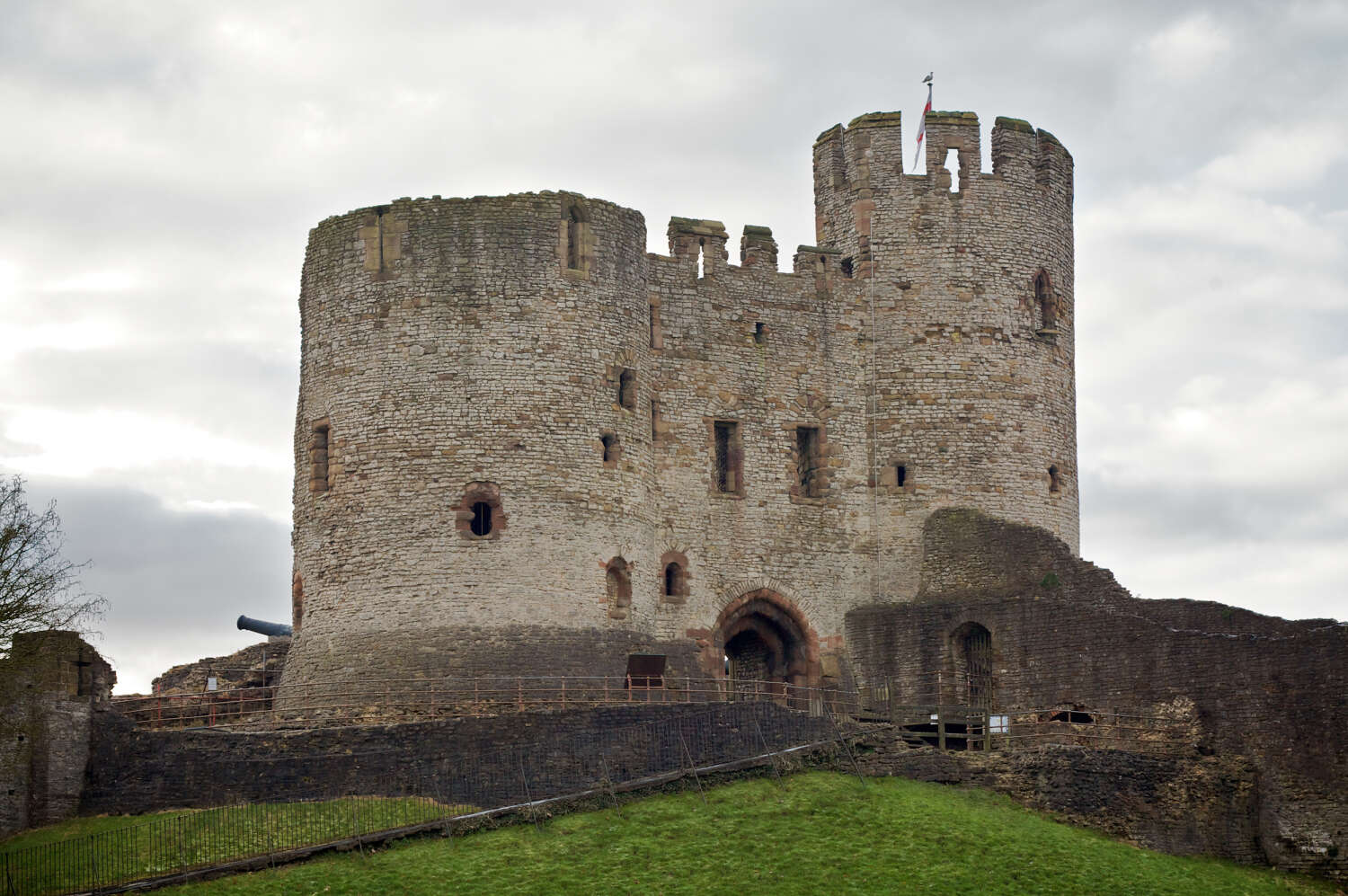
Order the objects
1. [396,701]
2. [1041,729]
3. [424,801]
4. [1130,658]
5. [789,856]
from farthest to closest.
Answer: [1041,729]
[1130,658]
[396,701]
[424,801]
[789,856]

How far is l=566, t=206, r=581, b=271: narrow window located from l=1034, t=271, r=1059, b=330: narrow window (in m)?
11.1

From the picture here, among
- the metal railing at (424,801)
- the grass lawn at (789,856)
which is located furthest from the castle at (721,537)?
the grass lawn at (789,856)

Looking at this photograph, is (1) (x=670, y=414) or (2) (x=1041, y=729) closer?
(2) (x=1041, y=729)

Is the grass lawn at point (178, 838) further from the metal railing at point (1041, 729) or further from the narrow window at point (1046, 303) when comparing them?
the narrow window at point (1046, 303)

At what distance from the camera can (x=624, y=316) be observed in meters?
42.4

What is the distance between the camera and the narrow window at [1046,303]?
4731cm

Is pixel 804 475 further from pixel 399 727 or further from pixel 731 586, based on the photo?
pixel 399 727

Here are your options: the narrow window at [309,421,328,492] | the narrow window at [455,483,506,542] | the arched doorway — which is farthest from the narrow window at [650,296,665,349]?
the arched doorway

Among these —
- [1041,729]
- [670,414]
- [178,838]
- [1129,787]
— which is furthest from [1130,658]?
[178,838]

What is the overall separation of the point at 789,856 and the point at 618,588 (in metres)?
9.28

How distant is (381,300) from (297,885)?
13.7m

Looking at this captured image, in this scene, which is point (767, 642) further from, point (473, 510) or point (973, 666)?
point (473, 510)

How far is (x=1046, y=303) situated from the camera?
47.4 meters

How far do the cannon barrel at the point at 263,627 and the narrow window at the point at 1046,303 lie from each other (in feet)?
57.8
